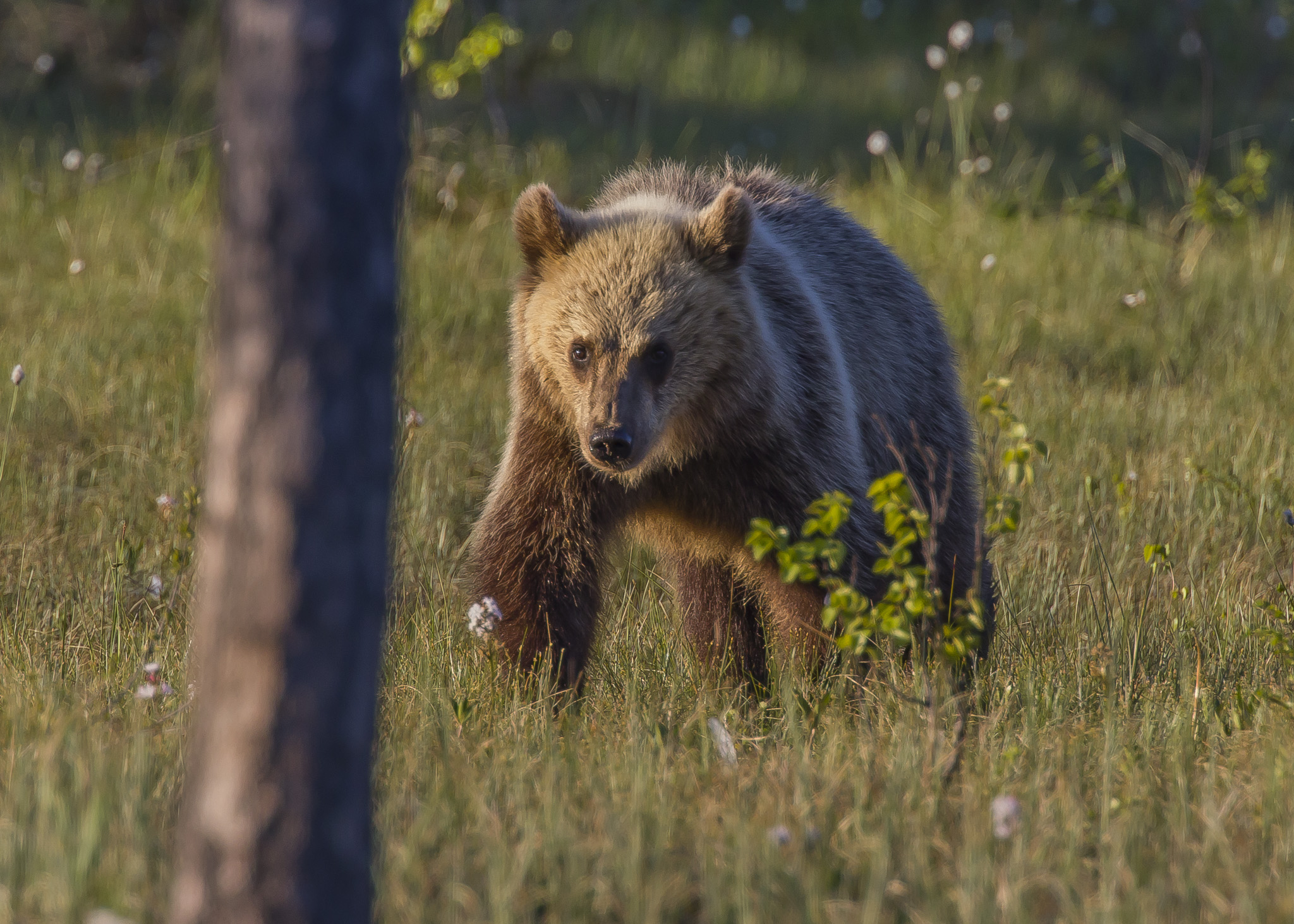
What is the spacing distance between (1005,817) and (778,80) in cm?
1231

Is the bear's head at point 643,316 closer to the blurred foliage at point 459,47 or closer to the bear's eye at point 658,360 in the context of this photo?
the bear's eye at point 658,360

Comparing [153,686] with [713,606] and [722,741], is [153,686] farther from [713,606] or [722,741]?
[713,606]

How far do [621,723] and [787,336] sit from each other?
4.36 ft

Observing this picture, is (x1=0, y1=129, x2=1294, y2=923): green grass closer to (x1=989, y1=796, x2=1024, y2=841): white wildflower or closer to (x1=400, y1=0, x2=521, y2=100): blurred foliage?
(x1=989, y1=796, x2=1024, y2=841): white wildflower

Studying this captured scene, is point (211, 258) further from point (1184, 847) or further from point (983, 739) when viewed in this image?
point (1184, 847)

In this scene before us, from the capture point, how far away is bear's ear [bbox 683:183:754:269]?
3.85m

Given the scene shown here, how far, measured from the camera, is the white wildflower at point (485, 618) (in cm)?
371

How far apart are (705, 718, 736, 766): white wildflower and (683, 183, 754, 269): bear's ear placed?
1.40 m

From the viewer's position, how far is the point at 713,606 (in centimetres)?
460

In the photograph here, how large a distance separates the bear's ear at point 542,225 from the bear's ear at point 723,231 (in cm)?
35

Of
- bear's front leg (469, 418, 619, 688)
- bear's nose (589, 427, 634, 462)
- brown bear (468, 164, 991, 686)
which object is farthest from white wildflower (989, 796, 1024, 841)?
bear's front leg (469, 418, 619, 688)

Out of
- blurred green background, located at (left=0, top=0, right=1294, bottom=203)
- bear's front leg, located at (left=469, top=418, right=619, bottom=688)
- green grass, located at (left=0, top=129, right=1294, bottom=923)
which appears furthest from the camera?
blurred green background, located at (left=0, top=0, right=1294, bottom=203)

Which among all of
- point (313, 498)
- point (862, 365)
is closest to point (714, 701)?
point (862, 365)

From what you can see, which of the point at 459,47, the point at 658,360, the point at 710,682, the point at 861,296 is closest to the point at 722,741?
the point at 710,682
